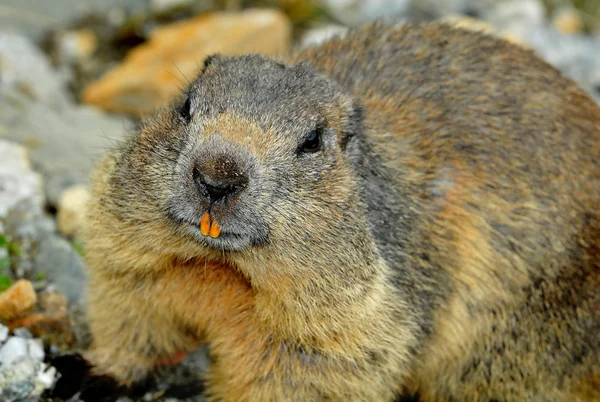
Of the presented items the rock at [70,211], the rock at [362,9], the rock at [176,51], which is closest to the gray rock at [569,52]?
the rock at [362,9]

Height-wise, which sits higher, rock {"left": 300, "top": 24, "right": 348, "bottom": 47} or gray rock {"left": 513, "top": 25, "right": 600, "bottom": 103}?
gray rock {"left": 513, "top": 25, "right": 600, "bottom": 103}

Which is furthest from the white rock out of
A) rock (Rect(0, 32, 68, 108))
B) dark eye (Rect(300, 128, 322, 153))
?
rock (Rect(0, 32, 68, 108))

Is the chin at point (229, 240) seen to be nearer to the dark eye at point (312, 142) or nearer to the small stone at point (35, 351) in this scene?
the dark eye at point (312, 142)

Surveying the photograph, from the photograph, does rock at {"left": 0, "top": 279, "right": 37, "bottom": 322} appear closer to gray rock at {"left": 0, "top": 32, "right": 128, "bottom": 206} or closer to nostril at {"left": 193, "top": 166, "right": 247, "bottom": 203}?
gray rock at {"left": 0, "top": 32, "right": 128, "bottom": 206}

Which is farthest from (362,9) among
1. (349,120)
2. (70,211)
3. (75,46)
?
(349,120)

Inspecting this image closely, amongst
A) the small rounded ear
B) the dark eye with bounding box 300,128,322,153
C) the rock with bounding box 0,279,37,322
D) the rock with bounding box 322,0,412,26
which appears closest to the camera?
the dark eye with bounding box 300,128,322,153

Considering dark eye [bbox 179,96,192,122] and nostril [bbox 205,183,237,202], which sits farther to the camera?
dark eye [bbox 179,96,192,122]

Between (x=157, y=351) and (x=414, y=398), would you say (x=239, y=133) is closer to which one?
(x=157, y=351)
